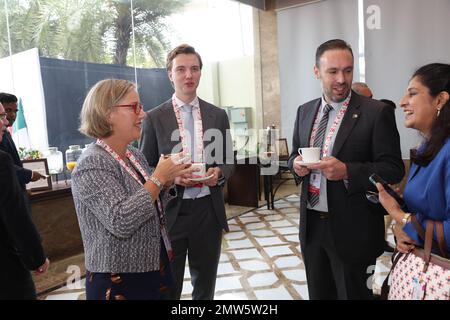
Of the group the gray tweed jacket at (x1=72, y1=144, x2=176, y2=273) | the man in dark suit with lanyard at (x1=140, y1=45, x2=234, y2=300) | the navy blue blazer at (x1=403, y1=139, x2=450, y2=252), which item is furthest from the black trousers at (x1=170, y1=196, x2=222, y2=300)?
the navy blue blazer at (x1=403, y1=139, x2=450, y2=252)

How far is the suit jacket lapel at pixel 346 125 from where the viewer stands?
66.4 inches

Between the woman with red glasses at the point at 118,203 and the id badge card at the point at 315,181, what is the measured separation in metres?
0.72

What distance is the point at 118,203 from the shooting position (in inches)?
48.9

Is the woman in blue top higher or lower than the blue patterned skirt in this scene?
higher

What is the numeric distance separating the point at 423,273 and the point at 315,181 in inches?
26.4

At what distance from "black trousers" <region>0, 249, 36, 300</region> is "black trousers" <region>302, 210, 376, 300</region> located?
1.30m

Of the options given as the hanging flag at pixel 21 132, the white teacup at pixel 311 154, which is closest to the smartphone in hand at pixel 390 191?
the white teacup at pixel 311 154

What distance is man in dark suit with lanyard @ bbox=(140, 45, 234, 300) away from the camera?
193 centimetres

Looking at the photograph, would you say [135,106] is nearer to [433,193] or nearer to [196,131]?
[196,131]

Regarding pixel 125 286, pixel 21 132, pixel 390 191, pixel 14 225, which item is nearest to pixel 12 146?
pixel 21 132

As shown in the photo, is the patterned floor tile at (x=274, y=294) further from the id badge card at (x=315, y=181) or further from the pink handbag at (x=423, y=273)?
the pink handbag at (x=423, y=273)

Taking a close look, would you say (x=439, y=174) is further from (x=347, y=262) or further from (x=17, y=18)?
(x=17, y=18)

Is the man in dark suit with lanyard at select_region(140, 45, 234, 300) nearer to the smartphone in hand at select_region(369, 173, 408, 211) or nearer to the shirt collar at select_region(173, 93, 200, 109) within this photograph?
the shirt collar at select_region(173, 93, 200, 109)

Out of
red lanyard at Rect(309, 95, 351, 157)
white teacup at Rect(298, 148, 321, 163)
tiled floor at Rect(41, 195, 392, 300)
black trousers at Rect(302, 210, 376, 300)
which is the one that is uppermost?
red lanyard at Rect(309, 95, 351, 157)
